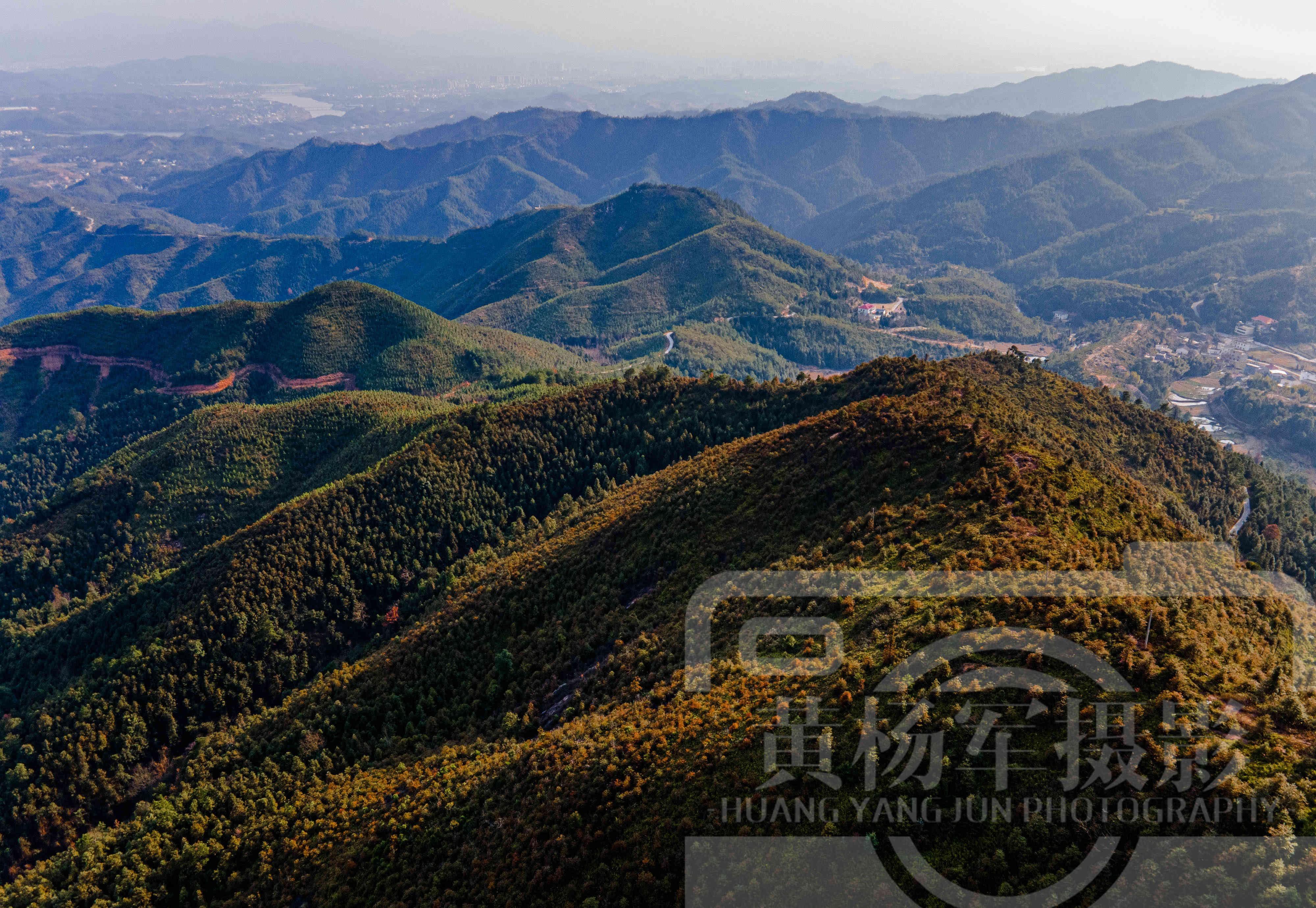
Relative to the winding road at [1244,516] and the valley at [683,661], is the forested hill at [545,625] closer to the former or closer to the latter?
the valley at [683,661]

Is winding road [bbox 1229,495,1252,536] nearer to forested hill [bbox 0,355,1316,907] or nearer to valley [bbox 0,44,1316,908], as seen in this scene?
valley [bbox 0,44,1316,908]

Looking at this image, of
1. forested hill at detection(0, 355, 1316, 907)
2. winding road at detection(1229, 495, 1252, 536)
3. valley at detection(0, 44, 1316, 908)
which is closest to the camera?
valley at detection(0, 44, 1316, 908)

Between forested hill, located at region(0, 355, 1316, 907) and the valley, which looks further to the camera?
forested hill, located at region(0, 355, 1316, 907)

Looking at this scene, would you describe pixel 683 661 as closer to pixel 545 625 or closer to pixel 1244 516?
pixel 545 625

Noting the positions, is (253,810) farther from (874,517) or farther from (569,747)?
(874,517)

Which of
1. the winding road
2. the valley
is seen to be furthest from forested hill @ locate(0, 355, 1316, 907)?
the winding road

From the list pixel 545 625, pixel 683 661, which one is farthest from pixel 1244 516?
pixel 545 625

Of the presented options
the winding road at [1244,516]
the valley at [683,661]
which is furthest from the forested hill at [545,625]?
the winding road at [1244,516]

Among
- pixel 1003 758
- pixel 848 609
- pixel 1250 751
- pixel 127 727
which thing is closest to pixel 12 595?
pixel 127 727
